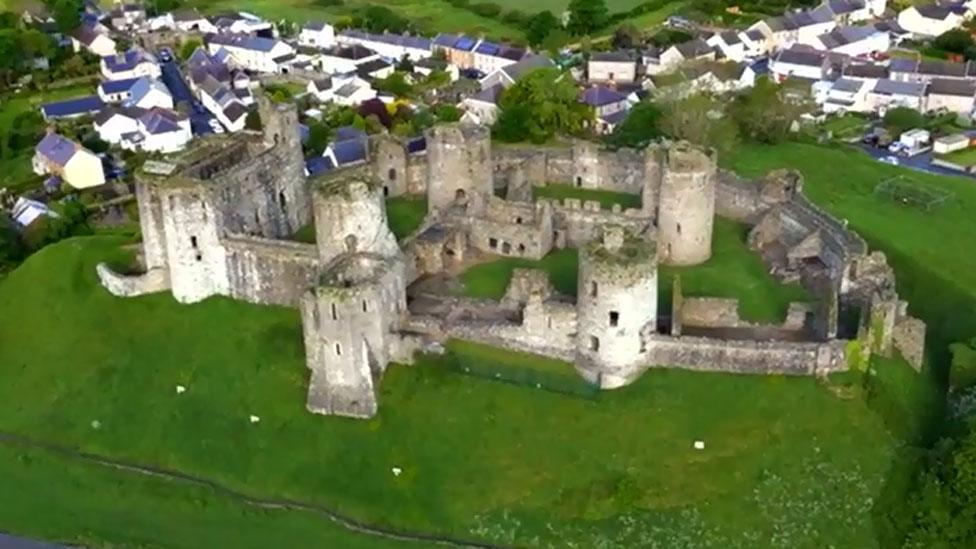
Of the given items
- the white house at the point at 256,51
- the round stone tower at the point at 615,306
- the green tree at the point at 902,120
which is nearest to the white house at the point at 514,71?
the white house at the point at 256,51

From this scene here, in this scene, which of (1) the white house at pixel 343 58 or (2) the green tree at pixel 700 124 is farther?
(1) the white house at pixel 343 58

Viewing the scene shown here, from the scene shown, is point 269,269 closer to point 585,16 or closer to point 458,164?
point 458,164

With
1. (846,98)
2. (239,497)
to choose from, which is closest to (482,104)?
(846,98)

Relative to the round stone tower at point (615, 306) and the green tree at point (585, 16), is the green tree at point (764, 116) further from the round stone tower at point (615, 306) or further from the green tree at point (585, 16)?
the green tree at point (585, 16)

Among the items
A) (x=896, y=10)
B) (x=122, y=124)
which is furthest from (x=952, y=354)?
(x=896, y=10)

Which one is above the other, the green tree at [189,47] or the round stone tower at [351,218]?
the round stone tower at [351,218]

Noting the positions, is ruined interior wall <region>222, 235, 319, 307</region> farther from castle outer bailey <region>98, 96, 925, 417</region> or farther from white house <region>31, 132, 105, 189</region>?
white house <region>31, 132, 105, 189</region>
